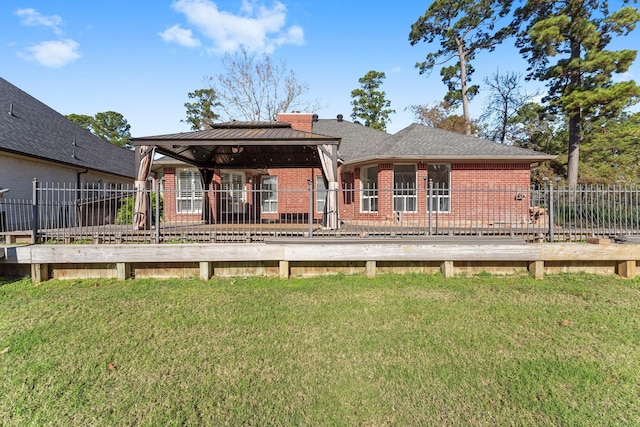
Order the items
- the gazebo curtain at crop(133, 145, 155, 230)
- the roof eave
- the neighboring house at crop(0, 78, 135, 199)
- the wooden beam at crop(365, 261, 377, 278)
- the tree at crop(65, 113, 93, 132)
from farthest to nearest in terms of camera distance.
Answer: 1. the tree at crop(65, 113, 93, 132)
2. the roof eave
3. the neighboring house at crop(0, 78, 135, 199)
4. the gazebo curtain at crop(133, 145, 155, 230)
5. the wooden beam at crop(365, 261, 377, 278)

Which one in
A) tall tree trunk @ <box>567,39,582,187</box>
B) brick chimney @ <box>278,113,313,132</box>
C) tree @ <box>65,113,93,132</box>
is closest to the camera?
brick chimney @ <box>278,113,313,132</box>

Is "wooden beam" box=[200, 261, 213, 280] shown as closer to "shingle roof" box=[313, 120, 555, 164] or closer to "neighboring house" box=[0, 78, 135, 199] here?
"neighboring house" box=[0, 78, 135, 199]

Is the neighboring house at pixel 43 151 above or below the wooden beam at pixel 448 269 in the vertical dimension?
above

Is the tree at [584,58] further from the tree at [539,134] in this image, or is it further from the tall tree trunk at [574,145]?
the tree at [539,134]

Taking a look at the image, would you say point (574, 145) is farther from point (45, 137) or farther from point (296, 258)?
point (45, 137)

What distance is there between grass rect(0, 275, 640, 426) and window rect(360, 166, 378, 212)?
7.84 meters

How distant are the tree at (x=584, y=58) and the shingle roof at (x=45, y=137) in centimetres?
2469

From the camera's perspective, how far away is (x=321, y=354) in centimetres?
379

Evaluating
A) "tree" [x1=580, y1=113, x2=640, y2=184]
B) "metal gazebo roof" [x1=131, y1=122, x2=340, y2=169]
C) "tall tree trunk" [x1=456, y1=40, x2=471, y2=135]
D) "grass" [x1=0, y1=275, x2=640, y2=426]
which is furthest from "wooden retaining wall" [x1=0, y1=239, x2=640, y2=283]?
"tree" [x1=580, y1=113, x2=640, y2=184]

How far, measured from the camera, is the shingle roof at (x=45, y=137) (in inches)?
495

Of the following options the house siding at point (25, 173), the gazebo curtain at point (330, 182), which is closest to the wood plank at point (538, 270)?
the gazebo curtain at point (330, 182)

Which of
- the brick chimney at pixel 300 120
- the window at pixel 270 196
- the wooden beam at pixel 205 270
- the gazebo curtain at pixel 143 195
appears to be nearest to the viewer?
the wooden beam at pixel 205 270

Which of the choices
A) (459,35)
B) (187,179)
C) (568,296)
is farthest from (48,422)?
(459,35)

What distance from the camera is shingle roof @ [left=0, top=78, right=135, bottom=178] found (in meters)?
12.6
